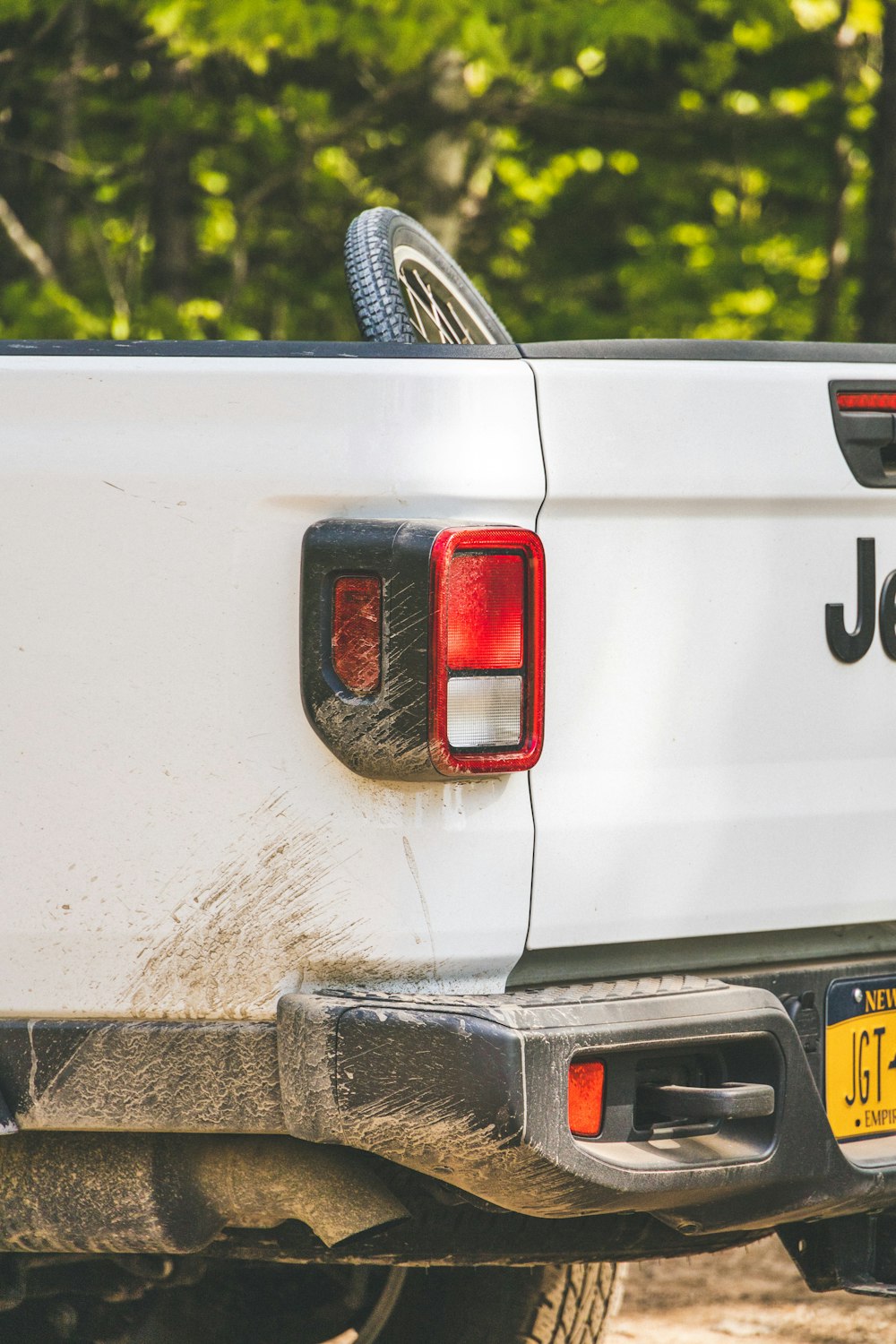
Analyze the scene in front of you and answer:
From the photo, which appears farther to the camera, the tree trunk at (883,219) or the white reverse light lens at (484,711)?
the tree trunk at (883,219)

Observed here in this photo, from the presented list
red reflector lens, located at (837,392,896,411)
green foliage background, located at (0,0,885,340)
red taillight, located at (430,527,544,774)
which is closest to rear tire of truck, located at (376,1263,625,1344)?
red taillight, located at (430,527,544,774)

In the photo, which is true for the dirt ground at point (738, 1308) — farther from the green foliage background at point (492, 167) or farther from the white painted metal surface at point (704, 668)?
the green foliage background at point (492, 167)

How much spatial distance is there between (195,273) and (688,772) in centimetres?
990

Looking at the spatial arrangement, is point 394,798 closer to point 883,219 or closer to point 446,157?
point 883,219

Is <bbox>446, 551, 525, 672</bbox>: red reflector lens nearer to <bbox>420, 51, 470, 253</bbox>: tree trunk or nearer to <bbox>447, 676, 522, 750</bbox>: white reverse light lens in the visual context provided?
<bbox>447, 676, 522, 750</bbox>: white reverse light lens

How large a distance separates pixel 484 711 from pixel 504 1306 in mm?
1398

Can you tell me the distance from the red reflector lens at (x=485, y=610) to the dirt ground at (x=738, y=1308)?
1908 mm

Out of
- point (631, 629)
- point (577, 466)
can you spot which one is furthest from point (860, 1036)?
point (577, 466)

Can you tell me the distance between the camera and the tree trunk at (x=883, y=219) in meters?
6.55

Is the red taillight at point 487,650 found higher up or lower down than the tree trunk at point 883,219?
lower down

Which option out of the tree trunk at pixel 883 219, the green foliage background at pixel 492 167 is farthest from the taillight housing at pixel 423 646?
the green foliage background at pixel 492 167

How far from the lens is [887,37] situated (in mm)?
6723

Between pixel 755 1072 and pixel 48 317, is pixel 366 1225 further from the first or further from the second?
pixel 48 317

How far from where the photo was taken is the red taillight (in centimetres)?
188
